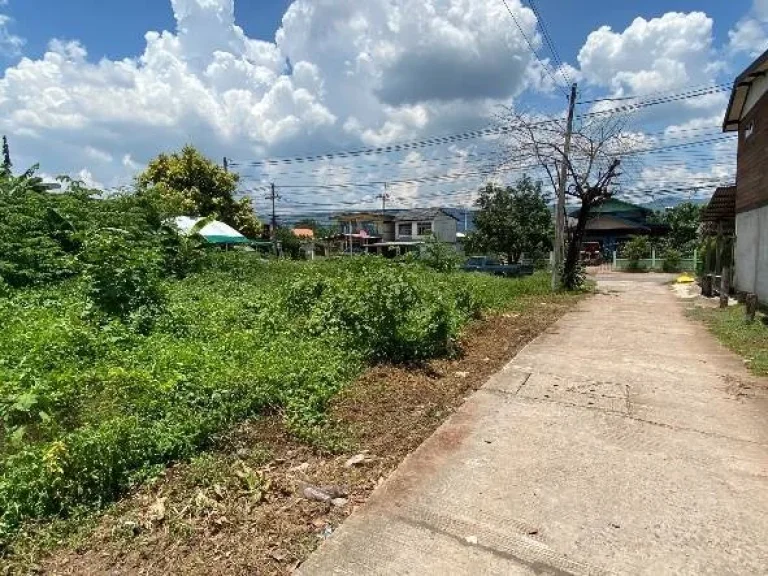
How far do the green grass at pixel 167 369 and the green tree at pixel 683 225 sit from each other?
1526 inches

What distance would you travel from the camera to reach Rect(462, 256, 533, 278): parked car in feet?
82.4

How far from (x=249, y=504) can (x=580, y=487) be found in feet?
7.10

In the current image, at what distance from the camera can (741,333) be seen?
8883 millimetres

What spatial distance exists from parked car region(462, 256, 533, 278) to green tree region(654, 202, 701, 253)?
1856cm

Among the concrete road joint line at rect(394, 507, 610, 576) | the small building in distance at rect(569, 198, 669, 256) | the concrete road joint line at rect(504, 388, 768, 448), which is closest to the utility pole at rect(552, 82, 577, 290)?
the concrete road joint line at rect(504, 388, 768, 448)

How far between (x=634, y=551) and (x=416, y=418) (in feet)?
7.28

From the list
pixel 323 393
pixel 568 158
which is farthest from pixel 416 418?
pixel 568 158

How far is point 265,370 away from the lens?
4.92m

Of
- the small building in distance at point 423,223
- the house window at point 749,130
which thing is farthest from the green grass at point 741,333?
the small building in distance at point 423,223

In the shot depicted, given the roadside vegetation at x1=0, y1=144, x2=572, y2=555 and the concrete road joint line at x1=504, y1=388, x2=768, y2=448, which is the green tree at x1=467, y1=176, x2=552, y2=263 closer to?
the roadside vegetation at x1=0, y1=144, x2=572, y2=555

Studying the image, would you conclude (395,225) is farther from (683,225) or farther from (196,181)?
(196,181)

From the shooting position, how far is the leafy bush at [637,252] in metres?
33.8

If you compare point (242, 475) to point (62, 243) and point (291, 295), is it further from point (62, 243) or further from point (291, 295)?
point (62, 243)

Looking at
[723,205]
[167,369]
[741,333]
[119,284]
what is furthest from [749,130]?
A: [167,369]
